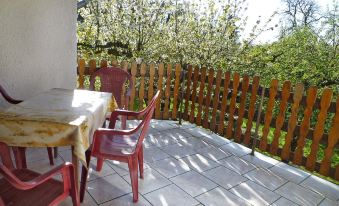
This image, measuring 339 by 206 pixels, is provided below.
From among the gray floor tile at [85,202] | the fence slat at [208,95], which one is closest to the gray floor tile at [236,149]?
the fence slat at [208,95]

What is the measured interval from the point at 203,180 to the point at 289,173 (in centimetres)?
117

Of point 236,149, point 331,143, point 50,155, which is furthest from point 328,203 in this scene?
point 50,155

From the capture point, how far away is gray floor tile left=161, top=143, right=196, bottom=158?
3.54 metres

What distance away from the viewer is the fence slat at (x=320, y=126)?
303 centimetres

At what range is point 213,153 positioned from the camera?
3674 mm

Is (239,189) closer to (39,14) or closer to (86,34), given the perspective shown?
(39,14)

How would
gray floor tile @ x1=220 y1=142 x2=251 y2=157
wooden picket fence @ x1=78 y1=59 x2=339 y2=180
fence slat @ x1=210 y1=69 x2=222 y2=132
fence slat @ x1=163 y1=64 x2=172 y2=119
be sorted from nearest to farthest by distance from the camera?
1. wooden picket fence @ x1=78 y1=59 x2=339 y2=180
2. gray floor tile @ x1=220 y1=142 x2=251 y2=157
3. fence slat @ x1=210 y1=69 x2=222 y2=132
4. fence slat @ x1=163 y1=64 x2=172 y2=119

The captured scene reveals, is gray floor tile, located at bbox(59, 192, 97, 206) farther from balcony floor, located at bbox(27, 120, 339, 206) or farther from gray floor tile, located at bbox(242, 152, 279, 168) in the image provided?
gray floor tile, located at bbox(242, 152, 279, 168)

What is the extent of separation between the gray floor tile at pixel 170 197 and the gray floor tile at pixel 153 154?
0.70m

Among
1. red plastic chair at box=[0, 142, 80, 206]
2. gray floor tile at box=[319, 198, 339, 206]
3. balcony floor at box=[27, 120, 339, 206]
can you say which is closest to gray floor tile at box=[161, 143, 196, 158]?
balcony floor at box=[27, 120, 339, 206]

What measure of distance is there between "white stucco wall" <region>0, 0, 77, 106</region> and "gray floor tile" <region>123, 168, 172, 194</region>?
172 cm

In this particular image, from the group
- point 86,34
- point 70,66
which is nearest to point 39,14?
point 70,66

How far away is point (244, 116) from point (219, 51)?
2.32m

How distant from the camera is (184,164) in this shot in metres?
3.28
